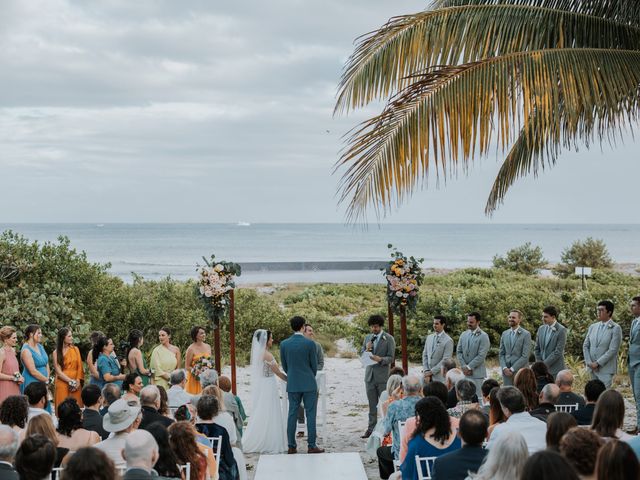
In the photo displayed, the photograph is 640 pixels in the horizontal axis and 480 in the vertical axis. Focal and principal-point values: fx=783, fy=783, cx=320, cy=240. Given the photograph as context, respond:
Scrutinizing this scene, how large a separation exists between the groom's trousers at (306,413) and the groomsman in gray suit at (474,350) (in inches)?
84.4

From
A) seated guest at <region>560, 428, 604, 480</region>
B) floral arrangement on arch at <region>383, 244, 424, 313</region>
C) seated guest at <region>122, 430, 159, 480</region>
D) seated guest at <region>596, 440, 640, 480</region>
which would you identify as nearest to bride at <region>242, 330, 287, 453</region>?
floral arrangement on arch at <region>383, 244, 424, 313</region>

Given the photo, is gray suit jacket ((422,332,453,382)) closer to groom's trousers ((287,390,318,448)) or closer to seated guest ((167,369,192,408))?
groom's trousers ((287,390,318,448))

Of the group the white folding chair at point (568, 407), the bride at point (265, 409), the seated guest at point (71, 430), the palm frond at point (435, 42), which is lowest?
the bride at point (265, 409)

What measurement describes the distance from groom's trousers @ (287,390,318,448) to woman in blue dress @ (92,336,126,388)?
2.05m

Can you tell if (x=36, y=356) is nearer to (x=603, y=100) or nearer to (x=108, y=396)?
(x=108, y=396)

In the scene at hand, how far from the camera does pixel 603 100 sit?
600 centimetres

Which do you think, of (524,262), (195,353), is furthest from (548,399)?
(524,262)

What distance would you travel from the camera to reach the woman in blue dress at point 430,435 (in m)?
5.67

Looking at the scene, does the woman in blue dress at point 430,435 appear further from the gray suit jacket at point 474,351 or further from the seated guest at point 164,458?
the gray suit jacket at point 474,351

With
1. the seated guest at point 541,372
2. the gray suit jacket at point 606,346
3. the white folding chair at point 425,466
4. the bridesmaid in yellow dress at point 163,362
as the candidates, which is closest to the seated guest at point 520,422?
the white folding chair at point 425,466

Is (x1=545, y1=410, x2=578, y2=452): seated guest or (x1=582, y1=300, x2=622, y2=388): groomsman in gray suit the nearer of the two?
(x1=545, y1=410, x2=578, y2=452): seated guest

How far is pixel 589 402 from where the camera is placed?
6574 millimetres

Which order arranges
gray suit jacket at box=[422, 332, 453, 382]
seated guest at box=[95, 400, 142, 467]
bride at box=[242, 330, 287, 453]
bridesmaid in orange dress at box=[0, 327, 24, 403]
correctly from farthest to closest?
gray suit jacket at box=[422, 332, 453, 382]
bride at box=[242, 330, 287, 453]
bridesmaid in orange dress at box=[0, 327, 24, 403]
seated guest at box=[95, 400, 142, 467]

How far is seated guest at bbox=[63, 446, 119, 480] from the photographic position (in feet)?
12.6
